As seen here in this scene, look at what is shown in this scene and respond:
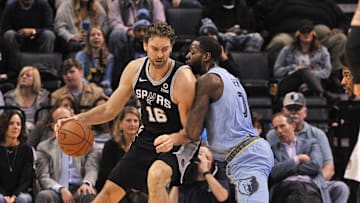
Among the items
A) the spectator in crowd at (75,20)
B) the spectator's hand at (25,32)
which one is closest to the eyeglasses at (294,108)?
the spectator in crowd at (75,20)

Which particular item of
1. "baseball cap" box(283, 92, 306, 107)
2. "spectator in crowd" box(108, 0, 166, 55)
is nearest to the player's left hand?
"baseball cap" box(283, 92, 306, 107)

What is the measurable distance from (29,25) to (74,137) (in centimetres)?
448

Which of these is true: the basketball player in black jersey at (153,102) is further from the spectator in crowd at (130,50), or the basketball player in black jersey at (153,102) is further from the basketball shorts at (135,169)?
the spectator in crowd at (130,50)

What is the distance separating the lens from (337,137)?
10227 millimetres

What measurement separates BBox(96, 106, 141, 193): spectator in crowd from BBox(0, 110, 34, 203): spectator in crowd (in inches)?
28.0

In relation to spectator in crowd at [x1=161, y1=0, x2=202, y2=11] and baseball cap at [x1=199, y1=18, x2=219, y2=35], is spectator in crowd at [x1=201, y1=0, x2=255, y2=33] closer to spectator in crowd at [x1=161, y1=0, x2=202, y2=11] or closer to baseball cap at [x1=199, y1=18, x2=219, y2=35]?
spectator in crowd at [x1=161, y1=0, x2=202, y2=11]

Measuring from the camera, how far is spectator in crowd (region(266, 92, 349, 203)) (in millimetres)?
8648

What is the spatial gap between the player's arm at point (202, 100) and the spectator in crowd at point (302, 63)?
4056mm

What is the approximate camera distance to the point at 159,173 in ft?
21.0

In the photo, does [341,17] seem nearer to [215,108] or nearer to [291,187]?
[291,187]

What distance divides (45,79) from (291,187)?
3.76m

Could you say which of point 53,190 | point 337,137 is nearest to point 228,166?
point 53,190

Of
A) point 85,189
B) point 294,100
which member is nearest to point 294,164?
point 294,100

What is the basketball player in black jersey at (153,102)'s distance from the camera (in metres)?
6.54
